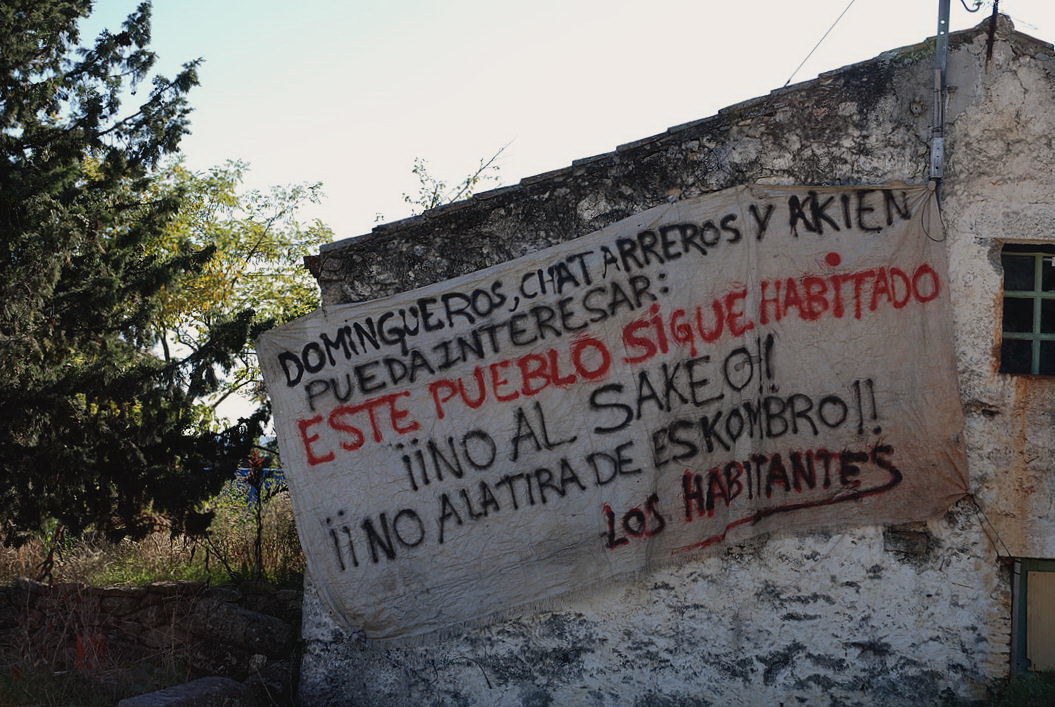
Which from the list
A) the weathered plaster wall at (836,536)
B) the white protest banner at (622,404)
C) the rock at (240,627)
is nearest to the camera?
the weathered plaster wall at (836,536)

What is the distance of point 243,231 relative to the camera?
16250 millimetres

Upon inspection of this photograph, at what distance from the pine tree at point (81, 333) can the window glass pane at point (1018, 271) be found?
213 inches

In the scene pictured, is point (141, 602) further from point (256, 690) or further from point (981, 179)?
point (981, 179)

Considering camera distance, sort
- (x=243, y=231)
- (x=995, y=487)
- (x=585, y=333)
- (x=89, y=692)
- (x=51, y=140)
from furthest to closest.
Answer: (x=243, y=231), (x=51, y=140), (x=89, y=692), (x=585, y=333), (x=995, y=487)

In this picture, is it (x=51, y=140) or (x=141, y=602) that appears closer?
(x=141, y=602)

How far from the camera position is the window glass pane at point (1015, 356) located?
5180 mm

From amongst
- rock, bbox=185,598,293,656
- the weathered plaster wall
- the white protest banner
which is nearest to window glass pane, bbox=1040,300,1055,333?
the weathered plaster wall

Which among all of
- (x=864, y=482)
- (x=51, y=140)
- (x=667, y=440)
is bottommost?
(x=864, y=482)

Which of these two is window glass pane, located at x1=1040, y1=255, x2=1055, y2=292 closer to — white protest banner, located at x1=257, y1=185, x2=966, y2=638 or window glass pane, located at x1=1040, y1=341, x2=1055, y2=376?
window glass pane, located at x1=1040, y1=341, x2=1055, y2=376

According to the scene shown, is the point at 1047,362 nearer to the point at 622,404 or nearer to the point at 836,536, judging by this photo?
the point at 836,536

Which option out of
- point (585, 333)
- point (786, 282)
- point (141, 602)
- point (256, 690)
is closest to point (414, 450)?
point (585, 333)

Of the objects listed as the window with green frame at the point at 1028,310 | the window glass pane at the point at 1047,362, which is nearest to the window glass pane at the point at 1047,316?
the window with green frame at the point at 1028,310

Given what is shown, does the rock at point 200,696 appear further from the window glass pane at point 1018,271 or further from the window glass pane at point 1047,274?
the window glass pane at point 1047,274

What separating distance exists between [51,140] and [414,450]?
480 cm
